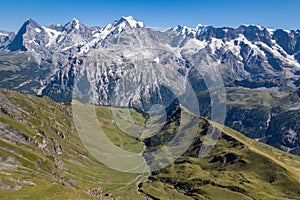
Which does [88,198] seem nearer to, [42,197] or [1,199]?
[42,197]

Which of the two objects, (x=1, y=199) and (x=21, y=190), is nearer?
(x=1, y=199)

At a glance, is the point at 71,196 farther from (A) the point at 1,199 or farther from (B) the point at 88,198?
(A) the point at 1,199

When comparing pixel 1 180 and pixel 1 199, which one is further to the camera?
pixel 1 180

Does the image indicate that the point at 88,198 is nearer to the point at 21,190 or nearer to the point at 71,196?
the point at 71,196

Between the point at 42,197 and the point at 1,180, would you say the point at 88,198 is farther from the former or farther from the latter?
the point at 1,180

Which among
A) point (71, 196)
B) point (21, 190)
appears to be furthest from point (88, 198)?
point (21, 190)

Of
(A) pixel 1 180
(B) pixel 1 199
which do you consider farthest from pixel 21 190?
(B) pixel 1 199

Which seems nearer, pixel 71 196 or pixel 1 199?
pixel 1 199
